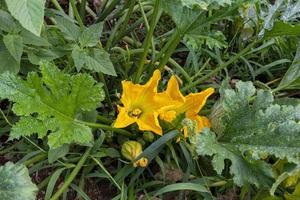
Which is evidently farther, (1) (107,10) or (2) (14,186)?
(1) (107,10)

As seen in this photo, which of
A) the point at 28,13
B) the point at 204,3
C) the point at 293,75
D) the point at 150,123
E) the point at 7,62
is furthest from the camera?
the point at 293,75

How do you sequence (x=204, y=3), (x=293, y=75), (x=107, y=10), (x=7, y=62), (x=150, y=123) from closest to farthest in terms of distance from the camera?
(x=204, y=3) → (x=7, y=62) → (x=150, y=123) → (x=293, y=75) → (x=107, y=10)

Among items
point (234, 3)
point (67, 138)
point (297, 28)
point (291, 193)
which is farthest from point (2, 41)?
point (291, 193)

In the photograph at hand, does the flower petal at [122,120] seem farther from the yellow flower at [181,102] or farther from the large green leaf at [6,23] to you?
the large green leaf at [6,23]

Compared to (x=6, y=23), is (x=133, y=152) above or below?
below

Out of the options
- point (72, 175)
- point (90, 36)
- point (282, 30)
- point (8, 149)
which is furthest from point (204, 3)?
point (8, 149)

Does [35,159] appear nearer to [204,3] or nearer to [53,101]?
[53,101]

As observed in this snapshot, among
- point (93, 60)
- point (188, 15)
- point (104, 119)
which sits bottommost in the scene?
point (104, 119)

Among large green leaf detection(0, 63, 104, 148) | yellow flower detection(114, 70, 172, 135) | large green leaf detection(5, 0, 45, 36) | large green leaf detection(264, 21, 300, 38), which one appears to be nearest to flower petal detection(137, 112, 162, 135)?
yellow flower detection(114, 70, 172, 135)
